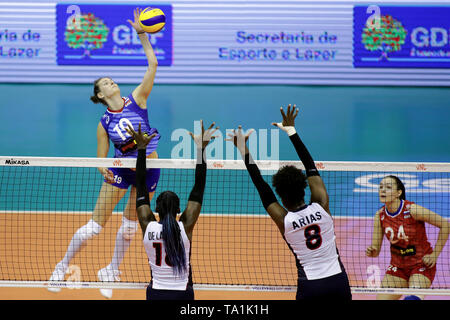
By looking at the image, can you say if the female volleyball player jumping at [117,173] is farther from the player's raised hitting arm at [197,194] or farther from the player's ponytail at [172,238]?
the player's ponytail at [172,238]

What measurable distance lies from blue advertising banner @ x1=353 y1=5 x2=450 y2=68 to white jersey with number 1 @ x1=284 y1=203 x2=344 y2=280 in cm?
1089

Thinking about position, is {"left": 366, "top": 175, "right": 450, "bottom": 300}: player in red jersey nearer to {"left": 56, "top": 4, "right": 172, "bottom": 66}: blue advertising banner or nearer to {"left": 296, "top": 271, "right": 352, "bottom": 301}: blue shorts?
{"left": 296, "top": 271, "right": 352, "bottom": 301}: blue shorts

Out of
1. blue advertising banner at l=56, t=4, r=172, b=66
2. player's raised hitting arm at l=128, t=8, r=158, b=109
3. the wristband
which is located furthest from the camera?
blue advertising banner at l=56, t=4, r=172, b=66

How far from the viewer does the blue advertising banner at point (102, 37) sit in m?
13.7

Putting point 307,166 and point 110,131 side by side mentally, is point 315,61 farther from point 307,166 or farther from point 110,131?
point 307,166

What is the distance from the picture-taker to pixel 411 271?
525 cm

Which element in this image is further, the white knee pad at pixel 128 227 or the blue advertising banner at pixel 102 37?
the blue advertising banner at pixel 102 37

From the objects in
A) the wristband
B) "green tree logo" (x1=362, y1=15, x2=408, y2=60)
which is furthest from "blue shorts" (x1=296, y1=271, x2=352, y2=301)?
"green tree logo" (x1=362, y1=15, x2=408, y2=60)

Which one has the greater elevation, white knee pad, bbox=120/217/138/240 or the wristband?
the wristband

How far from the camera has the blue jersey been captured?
5688 mm

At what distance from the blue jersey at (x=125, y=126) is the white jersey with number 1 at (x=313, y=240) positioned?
7.61 ft

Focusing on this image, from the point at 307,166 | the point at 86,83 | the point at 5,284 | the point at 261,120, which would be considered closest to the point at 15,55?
the point at 86,83

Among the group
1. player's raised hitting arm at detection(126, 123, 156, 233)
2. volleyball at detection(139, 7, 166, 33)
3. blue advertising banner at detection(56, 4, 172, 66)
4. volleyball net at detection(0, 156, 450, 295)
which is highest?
blue advertising banner at detection(56, 4, 172, 66)

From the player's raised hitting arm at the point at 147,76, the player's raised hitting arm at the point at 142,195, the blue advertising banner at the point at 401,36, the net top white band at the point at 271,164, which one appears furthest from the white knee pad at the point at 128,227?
the blue advertising banner at the point at 401,36
